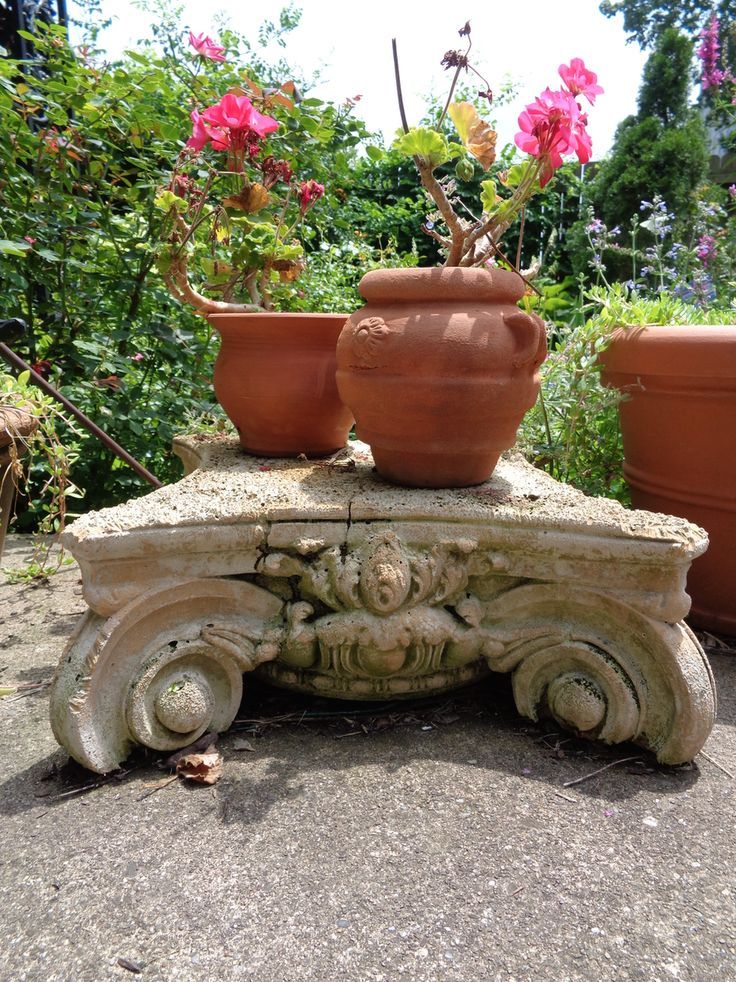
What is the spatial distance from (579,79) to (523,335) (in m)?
0.64

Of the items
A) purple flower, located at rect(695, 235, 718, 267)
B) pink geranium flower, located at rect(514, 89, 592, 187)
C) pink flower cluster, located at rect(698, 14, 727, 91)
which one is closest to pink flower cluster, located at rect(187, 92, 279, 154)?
pink geranium flower, located at rect(514, 89, 592, 187)

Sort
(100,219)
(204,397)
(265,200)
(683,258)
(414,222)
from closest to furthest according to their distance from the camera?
(265,200) → (100,219) → (204,397) → (683,258) → (414,222)

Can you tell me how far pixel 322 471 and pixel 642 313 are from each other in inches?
52.3

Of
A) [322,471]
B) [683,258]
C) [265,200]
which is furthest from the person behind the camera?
[683,258]

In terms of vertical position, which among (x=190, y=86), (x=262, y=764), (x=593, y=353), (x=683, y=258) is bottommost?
(x=262, y=764)

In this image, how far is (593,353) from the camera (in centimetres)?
267

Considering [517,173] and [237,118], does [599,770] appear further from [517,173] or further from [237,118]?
[237,118]

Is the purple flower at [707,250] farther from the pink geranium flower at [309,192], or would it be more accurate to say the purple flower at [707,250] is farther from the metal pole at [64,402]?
the metal pole at [64,402]

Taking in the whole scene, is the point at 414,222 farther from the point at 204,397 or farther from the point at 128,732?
the point at 128,732

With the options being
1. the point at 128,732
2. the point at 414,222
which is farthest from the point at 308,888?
the point at 414,222

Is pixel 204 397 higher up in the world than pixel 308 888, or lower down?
higher up

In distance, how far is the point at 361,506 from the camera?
178 cm

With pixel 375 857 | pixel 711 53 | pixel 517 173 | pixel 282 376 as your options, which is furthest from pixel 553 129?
pixel 711 53

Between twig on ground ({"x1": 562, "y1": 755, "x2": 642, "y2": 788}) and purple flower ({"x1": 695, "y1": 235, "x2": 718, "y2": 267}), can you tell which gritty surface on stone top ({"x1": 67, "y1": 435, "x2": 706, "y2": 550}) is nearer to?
twig on ground ({"x1": 562, "y1": 755, "x2": 642, "y2": 788})
